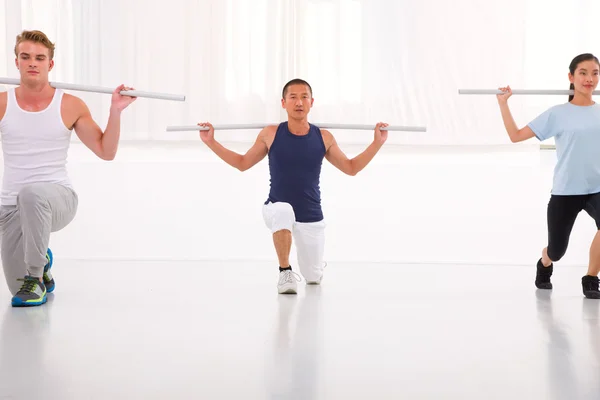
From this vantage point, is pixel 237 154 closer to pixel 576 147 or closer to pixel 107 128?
pixel 107 128

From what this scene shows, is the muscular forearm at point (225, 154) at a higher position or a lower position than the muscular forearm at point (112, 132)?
lower

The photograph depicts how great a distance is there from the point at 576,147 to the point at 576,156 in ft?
0.12

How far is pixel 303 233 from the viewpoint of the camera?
126 inches

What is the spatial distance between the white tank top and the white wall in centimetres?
149

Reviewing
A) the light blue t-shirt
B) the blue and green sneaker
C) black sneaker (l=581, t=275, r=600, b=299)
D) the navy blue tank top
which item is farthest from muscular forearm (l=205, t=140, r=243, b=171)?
black sneaker (l=581, t=275, r=600, b=299)

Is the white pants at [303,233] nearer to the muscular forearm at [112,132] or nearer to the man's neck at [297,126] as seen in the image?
the man's neck at [297,126]


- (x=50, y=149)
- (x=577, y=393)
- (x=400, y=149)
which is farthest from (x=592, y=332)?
(x=400, y=149)

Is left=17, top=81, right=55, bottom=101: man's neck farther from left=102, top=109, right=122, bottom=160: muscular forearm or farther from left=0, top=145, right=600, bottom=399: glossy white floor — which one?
left=0, top=145, right=600, bottom=399: glossy white floor

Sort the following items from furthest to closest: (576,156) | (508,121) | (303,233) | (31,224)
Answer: (303,233), (508,121), (576,156), (31,224)

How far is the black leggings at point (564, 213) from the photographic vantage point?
297 centimetres

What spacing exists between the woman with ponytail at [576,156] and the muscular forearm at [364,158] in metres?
0.51

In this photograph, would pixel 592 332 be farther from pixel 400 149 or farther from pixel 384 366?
pixel 400 149

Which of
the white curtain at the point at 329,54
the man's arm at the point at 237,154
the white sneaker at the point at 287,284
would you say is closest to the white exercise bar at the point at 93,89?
the man's arm at the point at 237,154

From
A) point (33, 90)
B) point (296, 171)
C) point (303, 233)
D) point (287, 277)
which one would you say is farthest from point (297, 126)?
point (33, 90)
